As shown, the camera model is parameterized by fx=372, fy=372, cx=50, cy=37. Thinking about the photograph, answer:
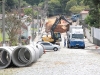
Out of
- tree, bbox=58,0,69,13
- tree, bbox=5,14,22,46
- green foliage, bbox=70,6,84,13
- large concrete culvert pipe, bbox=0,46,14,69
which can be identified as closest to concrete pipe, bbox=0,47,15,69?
large concrete culvert pipe, bbox=0,46,14,69

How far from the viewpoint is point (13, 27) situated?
213ft

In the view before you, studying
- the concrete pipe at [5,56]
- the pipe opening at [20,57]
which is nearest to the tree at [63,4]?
the pipe opening at [20,57]

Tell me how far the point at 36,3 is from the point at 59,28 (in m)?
74.2

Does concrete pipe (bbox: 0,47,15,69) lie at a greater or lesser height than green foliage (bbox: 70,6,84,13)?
lesser

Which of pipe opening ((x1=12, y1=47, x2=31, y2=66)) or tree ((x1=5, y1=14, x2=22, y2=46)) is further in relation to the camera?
tree ((x1=5, y1=14, x2=22, y2=46))

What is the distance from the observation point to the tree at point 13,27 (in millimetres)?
61966

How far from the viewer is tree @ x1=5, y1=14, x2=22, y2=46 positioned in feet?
203

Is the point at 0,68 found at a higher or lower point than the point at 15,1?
lower

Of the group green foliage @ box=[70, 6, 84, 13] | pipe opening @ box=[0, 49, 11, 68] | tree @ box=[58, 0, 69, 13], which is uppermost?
tree @ box=[58, 0, 69, 13]

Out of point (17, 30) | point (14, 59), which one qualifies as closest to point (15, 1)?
point (17, 30)

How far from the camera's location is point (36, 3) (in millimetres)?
190750

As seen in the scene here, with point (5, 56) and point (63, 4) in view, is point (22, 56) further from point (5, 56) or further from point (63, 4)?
point (63, 4)

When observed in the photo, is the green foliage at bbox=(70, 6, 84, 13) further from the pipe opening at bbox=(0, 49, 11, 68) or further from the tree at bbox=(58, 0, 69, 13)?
the pipe opening at bbox=(0, 49, 11, 68)

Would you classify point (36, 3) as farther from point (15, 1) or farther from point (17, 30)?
point (17, 30)
